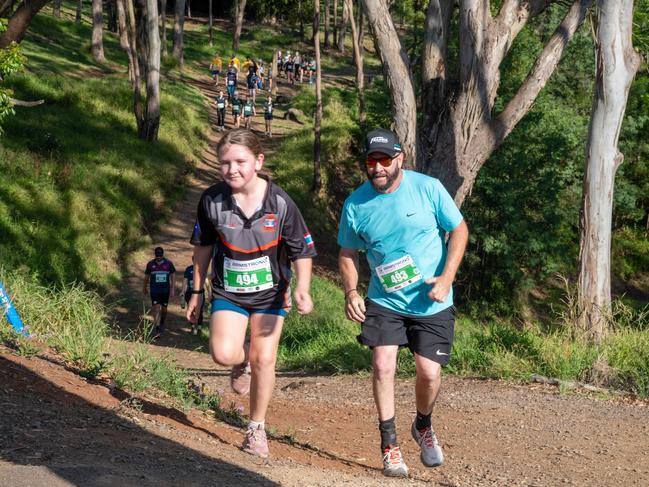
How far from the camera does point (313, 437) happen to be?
706cm

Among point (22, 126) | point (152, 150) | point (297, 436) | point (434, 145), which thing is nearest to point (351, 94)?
point (152, 150)

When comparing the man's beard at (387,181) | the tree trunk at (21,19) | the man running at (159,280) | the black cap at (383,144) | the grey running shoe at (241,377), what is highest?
the tree trunk at (21,19)

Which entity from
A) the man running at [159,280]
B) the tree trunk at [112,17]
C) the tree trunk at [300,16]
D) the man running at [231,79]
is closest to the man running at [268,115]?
the man running at [231,79]

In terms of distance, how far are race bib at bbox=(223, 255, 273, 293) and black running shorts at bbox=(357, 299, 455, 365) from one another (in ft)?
2.21

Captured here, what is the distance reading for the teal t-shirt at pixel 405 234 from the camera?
5496mm

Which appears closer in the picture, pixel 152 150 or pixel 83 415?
pixel 83 415

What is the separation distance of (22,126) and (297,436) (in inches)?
806

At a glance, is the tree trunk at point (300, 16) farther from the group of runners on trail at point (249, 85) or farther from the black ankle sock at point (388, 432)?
the black ankle sock at point (388, 432)

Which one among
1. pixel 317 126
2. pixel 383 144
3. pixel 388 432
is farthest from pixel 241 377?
pixel 317 126

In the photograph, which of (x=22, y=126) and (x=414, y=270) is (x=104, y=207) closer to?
(x=22, y=126)

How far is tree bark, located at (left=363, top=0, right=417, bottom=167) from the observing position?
479 inches

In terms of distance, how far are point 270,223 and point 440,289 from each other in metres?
1.10

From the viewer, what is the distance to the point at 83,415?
5.88m

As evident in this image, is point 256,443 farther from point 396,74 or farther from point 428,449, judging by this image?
point 396,74
